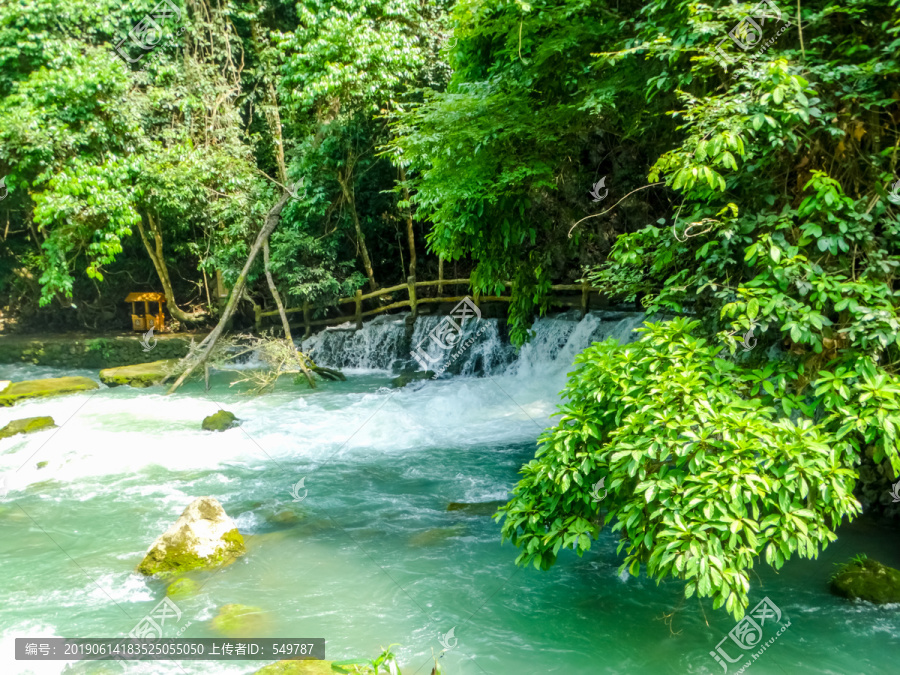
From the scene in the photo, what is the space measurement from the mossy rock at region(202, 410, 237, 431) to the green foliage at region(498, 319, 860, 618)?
6.38 m

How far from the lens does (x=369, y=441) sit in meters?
8.79

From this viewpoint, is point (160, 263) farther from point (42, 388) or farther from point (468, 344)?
point (468, 344)

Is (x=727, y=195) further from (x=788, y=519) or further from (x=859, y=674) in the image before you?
(x=859, y=674)

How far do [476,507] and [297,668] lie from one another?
287cm

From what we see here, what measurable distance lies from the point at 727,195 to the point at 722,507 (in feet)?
6.28

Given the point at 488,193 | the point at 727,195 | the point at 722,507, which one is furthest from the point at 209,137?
the point at 722,507

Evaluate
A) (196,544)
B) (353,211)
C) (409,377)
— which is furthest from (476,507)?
(353,211)

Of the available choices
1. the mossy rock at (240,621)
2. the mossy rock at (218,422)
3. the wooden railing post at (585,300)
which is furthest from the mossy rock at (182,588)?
the wooden railing post at (585,300)

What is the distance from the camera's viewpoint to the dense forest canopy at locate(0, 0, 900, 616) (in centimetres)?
313

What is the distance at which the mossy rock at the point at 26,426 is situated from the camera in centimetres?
886

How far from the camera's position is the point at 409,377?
1206cm

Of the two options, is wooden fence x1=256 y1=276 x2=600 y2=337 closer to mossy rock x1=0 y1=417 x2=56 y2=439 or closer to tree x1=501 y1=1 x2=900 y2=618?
mossy rock x1=0 y1=417 x2=56 y2=439

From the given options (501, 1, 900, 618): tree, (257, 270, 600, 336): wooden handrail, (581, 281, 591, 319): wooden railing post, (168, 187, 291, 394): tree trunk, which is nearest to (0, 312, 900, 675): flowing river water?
(501, 1, 900, 618): tree

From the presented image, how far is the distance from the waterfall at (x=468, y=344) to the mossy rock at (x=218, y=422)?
4534 mm
